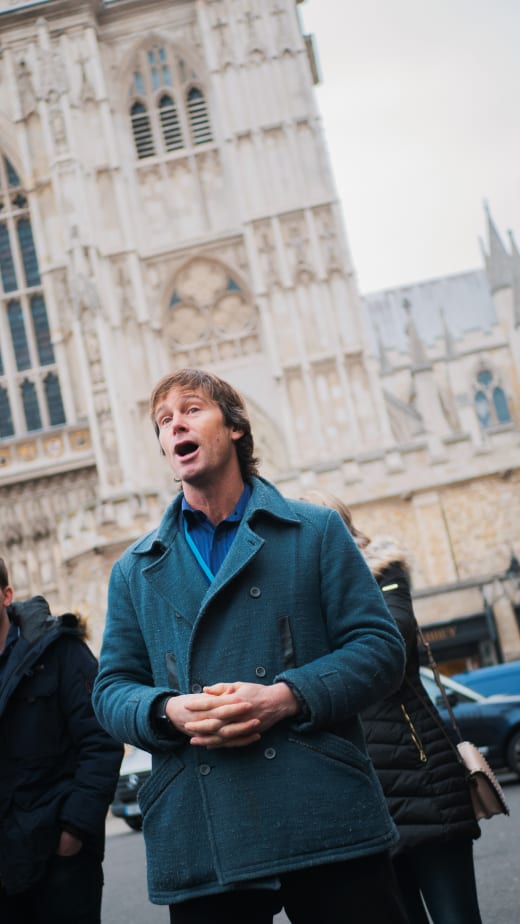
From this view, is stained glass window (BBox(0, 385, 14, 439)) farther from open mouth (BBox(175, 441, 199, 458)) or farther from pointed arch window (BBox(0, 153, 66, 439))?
open mouth (BBox(175, 441, 199, 458))

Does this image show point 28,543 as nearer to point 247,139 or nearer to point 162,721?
point 247,139

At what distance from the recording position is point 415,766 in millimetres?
3205

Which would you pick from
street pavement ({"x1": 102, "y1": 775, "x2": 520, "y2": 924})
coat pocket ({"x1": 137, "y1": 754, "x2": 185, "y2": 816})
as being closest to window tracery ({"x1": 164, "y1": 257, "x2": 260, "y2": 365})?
street pavement ({"x1": 102, "y1": 775, "x2": 520, "y2": 924})

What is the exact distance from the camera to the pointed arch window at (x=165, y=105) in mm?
26984

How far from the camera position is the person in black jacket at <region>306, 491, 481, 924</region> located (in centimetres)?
310

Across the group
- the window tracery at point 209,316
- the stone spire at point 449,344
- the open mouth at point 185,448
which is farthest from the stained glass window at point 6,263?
the open mouth at point 185,448

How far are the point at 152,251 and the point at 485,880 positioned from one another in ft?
72.2

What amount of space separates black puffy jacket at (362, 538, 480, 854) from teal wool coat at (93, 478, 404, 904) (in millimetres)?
942

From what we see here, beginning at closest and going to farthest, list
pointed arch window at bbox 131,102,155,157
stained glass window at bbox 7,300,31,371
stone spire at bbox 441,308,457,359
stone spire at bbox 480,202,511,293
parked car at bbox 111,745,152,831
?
parked car at bbox 111,745,152,831 → stained glass window at bbox 7,300,31,371 → pointed arch window at bbox 131,102,155,157 → stone spire at bbox 441,308,457,359 → stone spire at bbox 480,202,511,293

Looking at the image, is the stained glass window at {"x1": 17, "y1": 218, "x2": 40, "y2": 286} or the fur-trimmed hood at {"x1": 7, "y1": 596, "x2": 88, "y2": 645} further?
the stained glass window at {"x1": 17, "y1": 218, "x2": 40, "y2": 286}

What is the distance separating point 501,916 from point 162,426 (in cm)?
301

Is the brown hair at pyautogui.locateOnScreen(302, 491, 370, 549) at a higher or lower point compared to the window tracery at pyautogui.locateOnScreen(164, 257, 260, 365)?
lower

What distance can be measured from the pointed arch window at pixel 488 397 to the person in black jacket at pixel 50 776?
38335mm

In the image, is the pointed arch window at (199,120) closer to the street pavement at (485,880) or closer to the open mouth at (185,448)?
the street pavement at (485,880)
